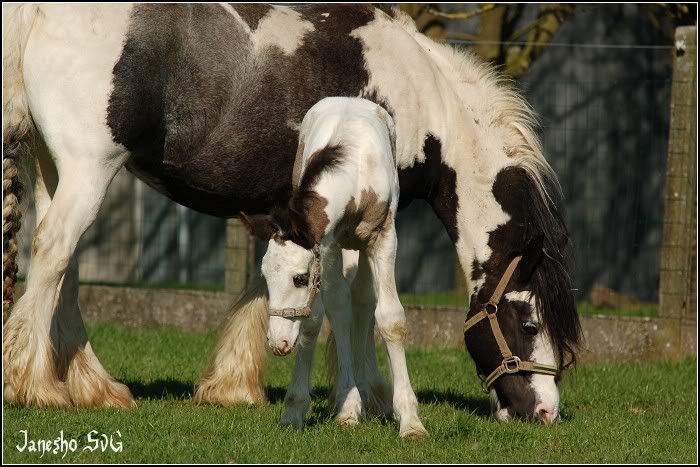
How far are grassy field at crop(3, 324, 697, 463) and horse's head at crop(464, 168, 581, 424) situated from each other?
242 mm

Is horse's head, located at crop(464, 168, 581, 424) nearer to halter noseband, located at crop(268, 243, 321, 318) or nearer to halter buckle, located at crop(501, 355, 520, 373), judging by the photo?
halter buckle, located at crop(501, 355, 520, 373)

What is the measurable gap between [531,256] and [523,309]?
327 millimetres

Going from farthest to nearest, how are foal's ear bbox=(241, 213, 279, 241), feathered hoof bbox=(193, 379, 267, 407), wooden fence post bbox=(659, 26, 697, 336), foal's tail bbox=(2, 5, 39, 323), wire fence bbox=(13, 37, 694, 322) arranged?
wire fence bbox=(13, 37, 694, 322) → wooden fence post bbox=(659, 26, 697, 336) → feathered hoof bbox=(193, 379, 267, 407) → foal's tail bbox=(2, 5, 39, 323) → foal's ear bbox=(241, 213, 279, 241)

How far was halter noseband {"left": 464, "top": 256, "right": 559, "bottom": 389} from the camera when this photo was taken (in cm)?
646

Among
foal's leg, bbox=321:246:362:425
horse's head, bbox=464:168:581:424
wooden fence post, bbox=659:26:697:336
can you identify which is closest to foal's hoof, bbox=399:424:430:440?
foal's leg, bbox=321:246:362:425

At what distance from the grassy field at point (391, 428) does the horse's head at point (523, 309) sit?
0.24m

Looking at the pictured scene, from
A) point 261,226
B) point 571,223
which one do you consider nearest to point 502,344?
point 261,226

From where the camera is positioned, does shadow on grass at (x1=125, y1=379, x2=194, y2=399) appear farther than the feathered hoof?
Yes

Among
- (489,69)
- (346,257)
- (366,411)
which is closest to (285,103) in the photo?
(346,257)

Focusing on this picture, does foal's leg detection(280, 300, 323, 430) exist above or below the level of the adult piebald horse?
below

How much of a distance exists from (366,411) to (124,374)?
7.19 feet

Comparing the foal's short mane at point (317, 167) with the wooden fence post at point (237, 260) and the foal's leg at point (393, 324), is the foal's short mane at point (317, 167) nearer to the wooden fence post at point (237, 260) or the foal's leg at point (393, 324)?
the foal's leg at point (393, 324)

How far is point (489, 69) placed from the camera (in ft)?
22.8

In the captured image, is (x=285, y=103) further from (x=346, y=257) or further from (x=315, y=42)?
(x=346, y=257)
